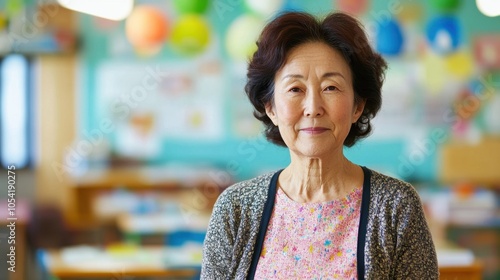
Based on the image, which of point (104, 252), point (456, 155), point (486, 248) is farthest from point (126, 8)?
point (486, 248)

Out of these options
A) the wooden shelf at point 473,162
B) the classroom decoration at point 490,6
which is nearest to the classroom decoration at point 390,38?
the classroom decoration at point 490,6

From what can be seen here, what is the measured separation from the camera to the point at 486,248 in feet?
22.9

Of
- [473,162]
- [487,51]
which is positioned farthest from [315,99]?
[487,51]

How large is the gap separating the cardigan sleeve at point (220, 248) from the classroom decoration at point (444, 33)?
3575mm

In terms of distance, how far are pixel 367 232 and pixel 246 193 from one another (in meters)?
0.29

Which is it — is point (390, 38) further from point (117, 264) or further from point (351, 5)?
point (117, 264)

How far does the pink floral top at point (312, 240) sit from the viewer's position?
1.66m

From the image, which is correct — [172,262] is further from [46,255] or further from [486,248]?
[486,248]

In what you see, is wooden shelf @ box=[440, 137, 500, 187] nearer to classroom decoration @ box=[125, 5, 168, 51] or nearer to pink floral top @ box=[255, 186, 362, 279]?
classroom decoration @ box=[125, 5, 168, 51]

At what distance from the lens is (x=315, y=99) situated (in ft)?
5.49

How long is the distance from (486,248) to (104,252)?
3755mm

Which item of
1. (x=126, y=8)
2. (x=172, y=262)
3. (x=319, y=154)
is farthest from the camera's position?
(x=126, y=8)

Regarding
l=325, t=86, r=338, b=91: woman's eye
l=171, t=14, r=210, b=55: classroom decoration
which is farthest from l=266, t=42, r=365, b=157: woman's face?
l=171, t=14, r=210, b=55: classroom decoration

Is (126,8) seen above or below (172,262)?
above
